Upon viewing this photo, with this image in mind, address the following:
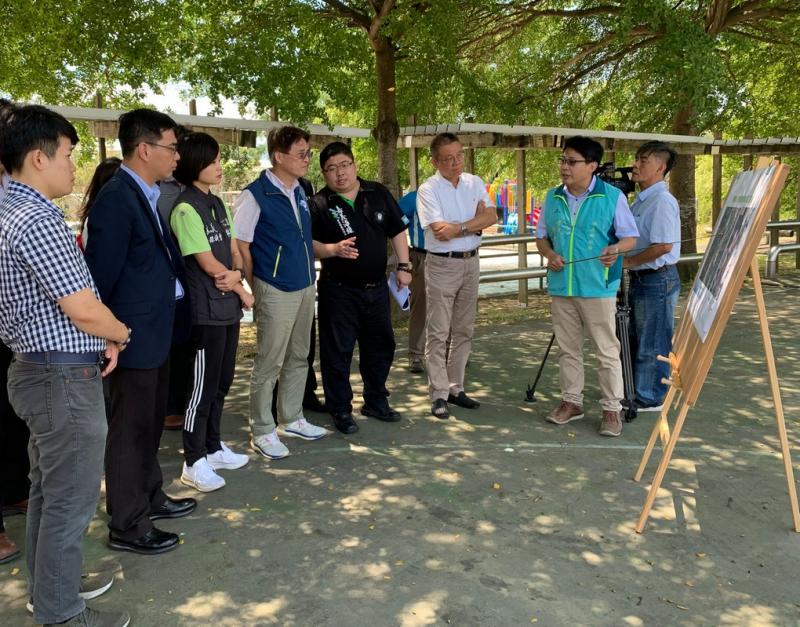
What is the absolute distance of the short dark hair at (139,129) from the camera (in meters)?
3.19

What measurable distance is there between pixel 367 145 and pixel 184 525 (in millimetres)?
11794

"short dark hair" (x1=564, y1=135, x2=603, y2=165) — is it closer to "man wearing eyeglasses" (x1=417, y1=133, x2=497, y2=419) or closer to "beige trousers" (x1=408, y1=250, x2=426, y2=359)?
"man wearing eyeglasses" (x1=417, y1=133, x2=497, y2=419)

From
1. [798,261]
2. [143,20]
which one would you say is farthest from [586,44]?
[143,20]

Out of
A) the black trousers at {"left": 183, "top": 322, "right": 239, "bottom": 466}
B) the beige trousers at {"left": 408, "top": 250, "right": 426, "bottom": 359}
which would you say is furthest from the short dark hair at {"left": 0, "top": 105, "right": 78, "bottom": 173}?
the beige trousers at {"left": 408, "top": 250, "right": 426, "bottom": 359}

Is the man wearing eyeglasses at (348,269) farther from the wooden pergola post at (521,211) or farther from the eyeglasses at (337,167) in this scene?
the wooden pergola post at (521,211)

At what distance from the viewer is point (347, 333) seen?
16.0ft

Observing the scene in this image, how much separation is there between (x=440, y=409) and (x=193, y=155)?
243cm

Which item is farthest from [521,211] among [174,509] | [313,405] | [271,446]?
[174,509]

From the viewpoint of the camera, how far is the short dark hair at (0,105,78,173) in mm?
2438

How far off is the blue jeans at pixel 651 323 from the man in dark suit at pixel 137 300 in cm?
333

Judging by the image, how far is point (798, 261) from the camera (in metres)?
13.2

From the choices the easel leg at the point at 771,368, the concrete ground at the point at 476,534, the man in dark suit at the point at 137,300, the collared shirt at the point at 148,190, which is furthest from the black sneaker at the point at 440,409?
the collared shirt at the point at 148,190

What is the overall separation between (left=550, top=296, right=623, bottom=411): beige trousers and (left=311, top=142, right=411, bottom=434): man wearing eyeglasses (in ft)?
3.76

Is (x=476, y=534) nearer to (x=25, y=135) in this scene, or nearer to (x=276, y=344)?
(x=276, y=344)
